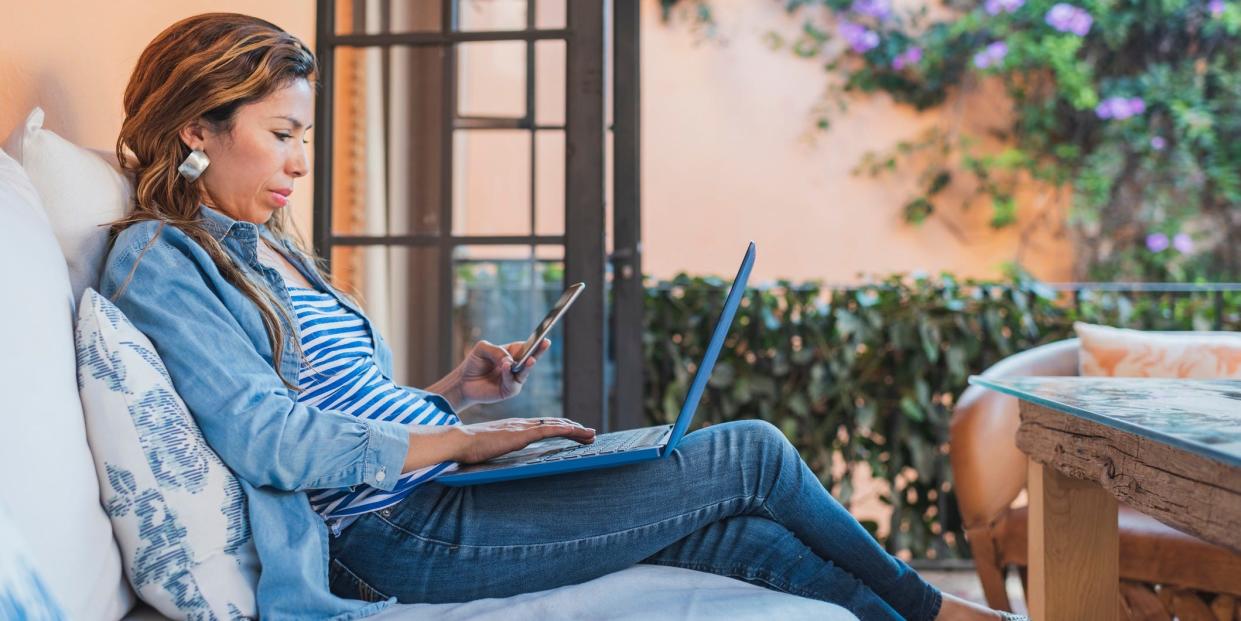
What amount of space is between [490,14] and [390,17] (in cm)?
24

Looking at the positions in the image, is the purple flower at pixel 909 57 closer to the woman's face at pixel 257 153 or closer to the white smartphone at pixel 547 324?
the white smartphone at pixel 547 324

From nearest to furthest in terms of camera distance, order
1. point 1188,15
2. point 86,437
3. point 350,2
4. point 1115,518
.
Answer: point 86,437 < point 1115,518 < point 350,2 < point 1188,15

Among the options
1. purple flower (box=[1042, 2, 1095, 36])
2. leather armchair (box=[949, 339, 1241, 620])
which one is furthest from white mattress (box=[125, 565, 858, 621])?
purple flower (box=[1042, 2, 1095, 36])

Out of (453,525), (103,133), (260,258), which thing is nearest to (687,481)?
(453,525)

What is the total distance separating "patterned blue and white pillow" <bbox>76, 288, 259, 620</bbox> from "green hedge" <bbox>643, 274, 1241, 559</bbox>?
2.14m

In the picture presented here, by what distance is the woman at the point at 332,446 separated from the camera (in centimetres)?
120

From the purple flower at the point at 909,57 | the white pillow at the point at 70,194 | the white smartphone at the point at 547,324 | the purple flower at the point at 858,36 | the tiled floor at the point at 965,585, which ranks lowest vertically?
the tiled floor at the point at 965,585

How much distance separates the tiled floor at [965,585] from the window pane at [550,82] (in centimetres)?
171

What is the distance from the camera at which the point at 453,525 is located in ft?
4.36

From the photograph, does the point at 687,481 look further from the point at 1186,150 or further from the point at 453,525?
the point at 1186,150

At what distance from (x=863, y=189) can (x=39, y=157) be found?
4.60m

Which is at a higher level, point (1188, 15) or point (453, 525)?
point (1188, 15)

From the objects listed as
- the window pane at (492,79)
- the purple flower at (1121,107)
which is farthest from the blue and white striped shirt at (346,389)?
the purple flower at (1121,107)

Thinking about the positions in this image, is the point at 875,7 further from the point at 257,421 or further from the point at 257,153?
the point at 257,421
